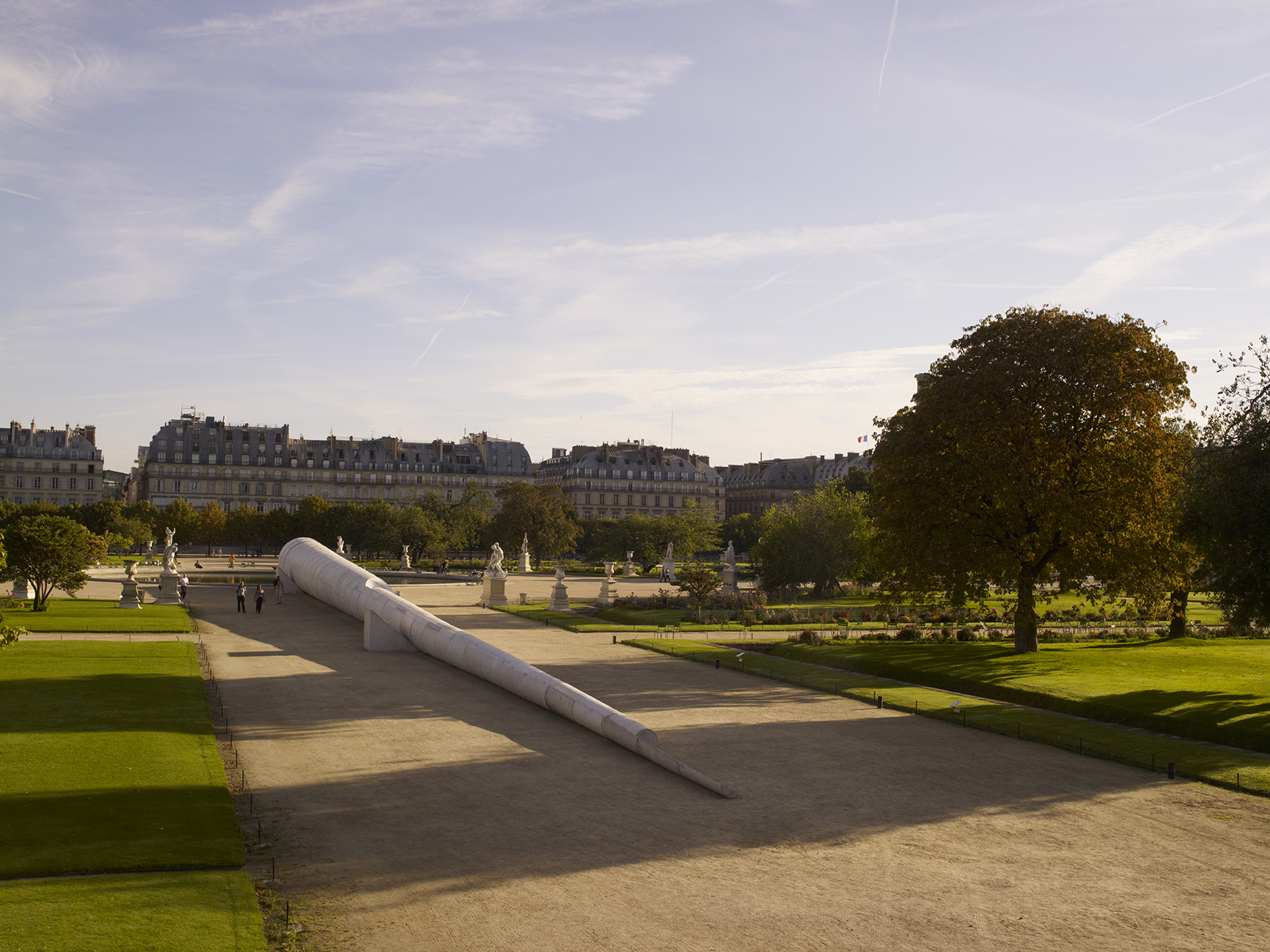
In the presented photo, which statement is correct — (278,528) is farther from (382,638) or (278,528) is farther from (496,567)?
(382,638)

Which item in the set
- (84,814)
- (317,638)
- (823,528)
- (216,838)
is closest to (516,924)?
(216,838)

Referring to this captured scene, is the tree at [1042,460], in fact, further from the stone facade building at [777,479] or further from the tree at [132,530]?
the stone facade building at [777,479]

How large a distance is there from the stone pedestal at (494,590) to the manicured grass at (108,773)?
26701 millimetres

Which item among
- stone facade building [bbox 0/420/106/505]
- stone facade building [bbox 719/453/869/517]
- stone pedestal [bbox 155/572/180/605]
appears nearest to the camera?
stone pedestal [bbox 155/572/180/605]

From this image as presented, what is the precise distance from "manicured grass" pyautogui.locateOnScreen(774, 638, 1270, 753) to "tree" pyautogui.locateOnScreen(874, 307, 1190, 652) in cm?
238

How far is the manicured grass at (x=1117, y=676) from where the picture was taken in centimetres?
2427

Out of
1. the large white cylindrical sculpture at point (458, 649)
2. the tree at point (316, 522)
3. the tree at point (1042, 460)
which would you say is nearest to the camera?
the large white cylindrical sculpture at point (458, 649)

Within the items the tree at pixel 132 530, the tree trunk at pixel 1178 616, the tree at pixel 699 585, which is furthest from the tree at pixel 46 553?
the tree at pixel 132 530

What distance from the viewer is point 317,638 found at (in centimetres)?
3819

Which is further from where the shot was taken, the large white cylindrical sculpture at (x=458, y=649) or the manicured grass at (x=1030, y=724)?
the large white cylindrical sculpture at (x=458, y=649)

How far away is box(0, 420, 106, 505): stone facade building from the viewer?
139375 mm

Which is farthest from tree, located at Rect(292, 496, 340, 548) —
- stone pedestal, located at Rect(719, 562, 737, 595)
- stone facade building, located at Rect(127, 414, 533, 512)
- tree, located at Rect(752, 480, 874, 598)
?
tree, located at Rect(752, 480, 874, 598)

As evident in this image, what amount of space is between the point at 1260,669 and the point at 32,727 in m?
32.5

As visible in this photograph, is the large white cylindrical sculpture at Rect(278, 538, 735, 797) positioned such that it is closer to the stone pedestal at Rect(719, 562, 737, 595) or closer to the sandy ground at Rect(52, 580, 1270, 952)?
the sandy ground at Rect(52, 580, 1270, 952)
